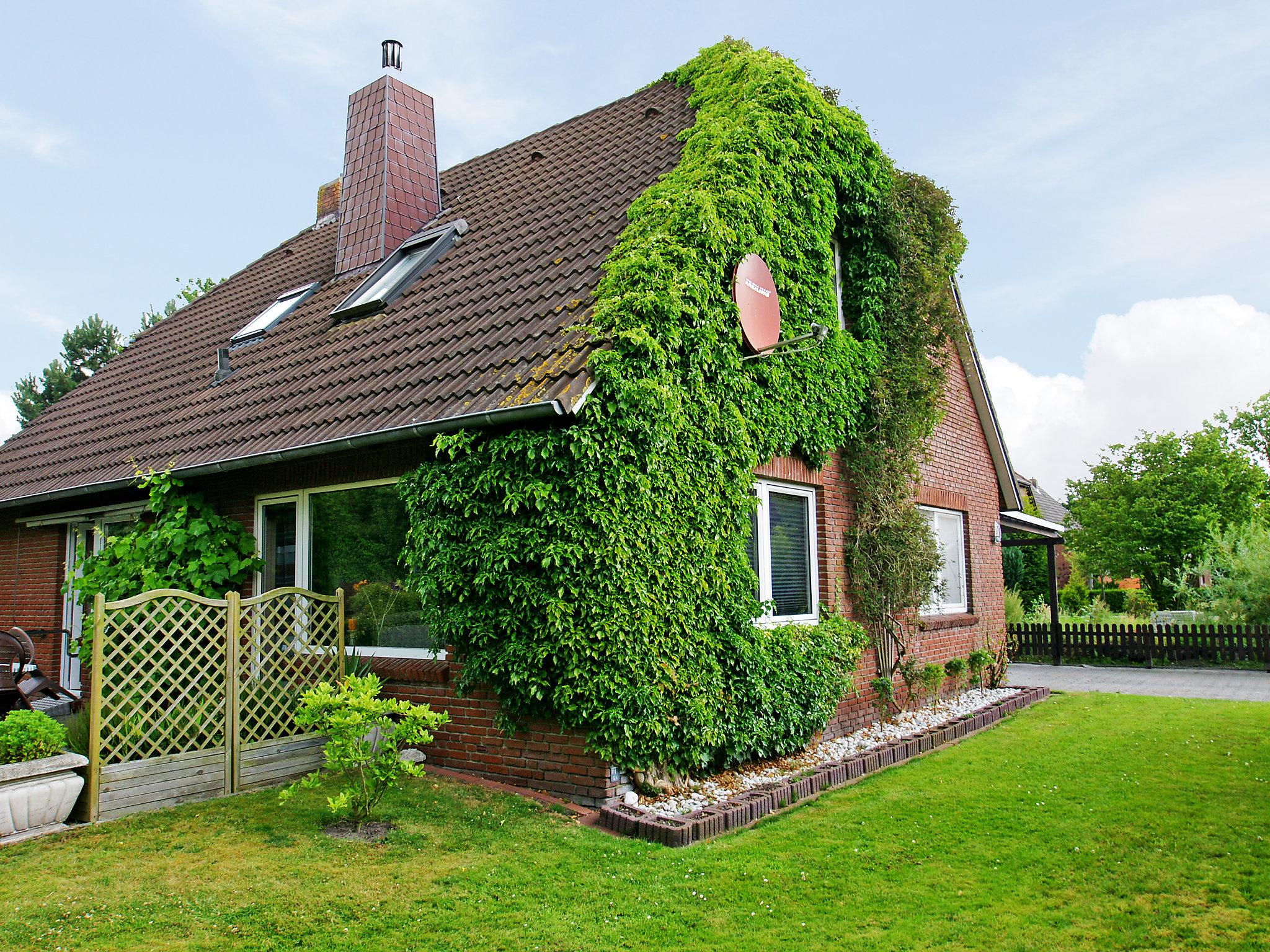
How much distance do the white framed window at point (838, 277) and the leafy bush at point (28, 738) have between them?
892 cm

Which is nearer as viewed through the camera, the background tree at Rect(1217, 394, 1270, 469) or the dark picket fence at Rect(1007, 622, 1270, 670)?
the dark picket fence at Rect(1007, 622, 1270, 670)

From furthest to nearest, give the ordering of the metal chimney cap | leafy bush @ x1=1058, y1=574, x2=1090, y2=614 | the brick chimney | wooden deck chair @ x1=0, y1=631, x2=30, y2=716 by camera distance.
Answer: leafy bush @ x1=1058, y1=574, x2=1090, y2=614 < the brick chimney < the metal chimney cap < wooden deck chair @ x1=0, y1=631, x2=30, y2=716

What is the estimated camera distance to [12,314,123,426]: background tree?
98.5 feet

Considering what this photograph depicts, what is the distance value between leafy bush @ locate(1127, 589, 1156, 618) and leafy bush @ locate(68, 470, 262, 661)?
2661 cm

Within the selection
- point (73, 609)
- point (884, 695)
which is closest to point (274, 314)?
point (73, 609)

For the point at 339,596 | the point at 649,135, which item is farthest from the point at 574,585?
the point at 649,135

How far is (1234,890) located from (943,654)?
284 inches

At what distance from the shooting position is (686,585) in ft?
22.8

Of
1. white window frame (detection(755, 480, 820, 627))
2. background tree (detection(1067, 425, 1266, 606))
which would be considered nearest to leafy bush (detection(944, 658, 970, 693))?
white window frame (detection(755, 480, 820, 627))

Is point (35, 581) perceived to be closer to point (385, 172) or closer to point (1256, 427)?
point (385, 172)

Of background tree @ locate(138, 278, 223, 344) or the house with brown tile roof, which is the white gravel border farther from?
background tree @ locate(138, 278, 223, 344)

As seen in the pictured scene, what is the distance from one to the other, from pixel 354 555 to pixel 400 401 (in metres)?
1.70

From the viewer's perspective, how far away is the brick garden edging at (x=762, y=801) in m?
5.71

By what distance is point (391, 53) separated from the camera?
12609 mm
